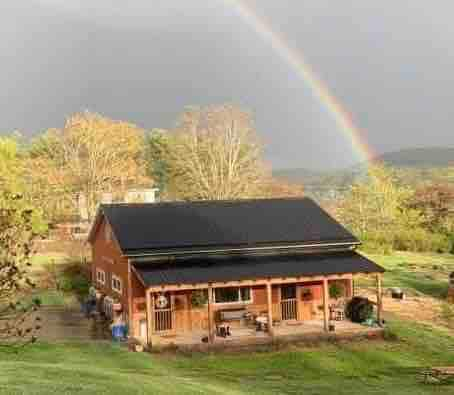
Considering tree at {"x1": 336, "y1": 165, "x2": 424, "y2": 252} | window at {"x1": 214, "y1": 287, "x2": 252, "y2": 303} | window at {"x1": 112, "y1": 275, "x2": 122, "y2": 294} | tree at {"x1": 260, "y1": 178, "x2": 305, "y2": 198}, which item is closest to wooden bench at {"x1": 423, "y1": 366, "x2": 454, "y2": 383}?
window at {"x1": 214, "y1": 287, "x2": 252, "y2": 303}

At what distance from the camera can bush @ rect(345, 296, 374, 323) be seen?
2764cm

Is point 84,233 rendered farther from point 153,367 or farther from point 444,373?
point 444,373

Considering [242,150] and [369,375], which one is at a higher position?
[242,150]

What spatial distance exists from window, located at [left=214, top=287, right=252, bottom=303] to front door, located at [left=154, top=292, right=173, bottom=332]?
2071 millimetres

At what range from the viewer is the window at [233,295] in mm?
27359

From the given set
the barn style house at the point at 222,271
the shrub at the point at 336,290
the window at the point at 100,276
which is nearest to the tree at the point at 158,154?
the window at the point at 100,276

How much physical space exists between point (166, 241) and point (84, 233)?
91.4 feet

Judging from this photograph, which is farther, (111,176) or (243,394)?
(111,176)

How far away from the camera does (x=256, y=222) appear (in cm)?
3014

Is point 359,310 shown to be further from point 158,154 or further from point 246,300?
point 158,154

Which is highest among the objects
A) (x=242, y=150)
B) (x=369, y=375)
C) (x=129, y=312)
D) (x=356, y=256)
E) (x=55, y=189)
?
(x=242, y=150)

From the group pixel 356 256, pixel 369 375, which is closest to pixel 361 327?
pixel 356 256

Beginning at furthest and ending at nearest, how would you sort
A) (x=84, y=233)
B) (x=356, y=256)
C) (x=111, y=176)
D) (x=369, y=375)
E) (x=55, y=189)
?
(x=111, y=176), (x=55, y=189), (x=84, y=233), (x=356, y=256), (x=369, y=375)

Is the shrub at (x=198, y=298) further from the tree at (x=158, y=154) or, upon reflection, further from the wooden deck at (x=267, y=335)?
the tree at (x=158, y=154)
